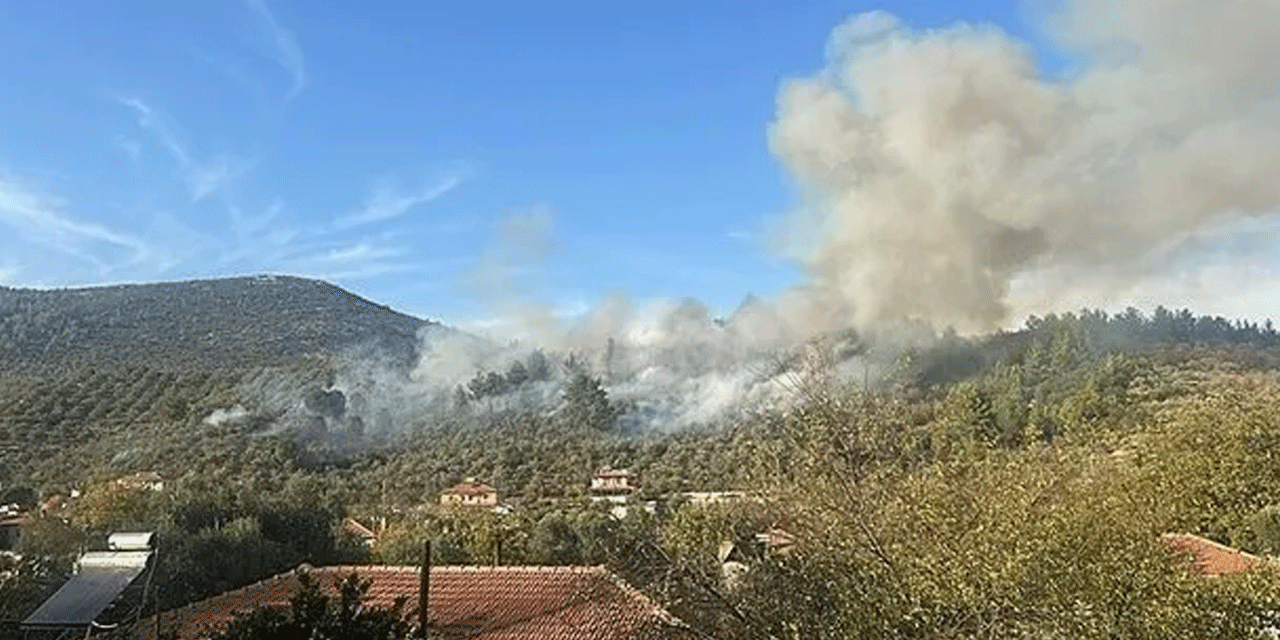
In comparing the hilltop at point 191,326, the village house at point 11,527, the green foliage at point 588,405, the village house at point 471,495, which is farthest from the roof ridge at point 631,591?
the green foliage at point 588,405

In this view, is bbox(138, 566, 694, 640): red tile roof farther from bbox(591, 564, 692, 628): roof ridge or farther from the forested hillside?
the forested hillside

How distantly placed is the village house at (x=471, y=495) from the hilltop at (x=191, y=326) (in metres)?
32.7

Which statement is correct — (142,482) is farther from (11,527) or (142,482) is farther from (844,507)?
(844,507)

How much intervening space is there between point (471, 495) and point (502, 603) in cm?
4344

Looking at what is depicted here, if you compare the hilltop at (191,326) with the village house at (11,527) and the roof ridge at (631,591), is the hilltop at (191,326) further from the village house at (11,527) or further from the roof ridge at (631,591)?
the roof ridge at (631,591)

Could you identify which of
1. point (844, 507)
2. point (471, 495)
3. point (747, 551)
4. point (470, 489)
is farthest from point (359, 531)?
point (844, 507)

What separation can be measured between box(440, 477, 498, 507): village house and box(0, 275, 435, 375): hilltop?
1289 inches

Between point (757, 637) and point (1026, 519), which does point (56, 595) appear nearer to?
point (757, 637)

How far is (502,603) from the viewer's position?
18.0 metres

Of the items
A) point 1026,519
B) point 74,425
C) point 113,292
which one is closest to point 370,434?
point 74,425

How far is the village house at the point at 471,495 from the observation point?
191 feet

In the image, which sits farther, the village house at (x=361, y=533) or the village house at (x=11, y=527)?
the village house at (x=361, y=533)

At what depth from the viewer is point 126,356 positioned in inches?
3482

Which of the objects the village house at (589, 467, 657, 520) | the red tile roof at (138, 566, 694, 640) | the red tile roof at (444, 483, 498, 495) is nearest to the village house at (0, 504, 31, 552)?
the red tile roof at (138, 566, 694, 640)
